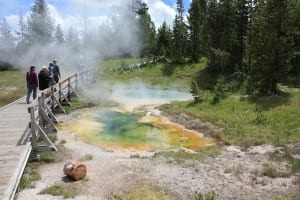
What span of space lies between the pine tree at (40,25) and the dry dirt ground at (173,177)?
70229mm

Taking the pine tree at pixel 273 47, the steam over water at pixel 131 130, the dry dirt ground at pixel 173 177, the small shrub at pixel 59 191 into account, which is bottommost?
the steam over water at pixel 131 130

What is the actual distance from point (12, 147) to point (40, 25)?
73.7m

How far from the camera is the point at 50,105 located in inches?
891

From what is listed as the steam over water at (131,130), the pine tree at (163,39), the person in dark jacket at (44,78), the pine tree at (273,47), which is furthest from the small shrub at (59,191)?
the pine tree at (163,39)

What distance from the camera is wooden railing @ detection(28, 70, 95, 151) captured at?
14587mm

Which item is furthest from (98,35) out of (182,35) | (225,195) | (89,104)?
(225,195)

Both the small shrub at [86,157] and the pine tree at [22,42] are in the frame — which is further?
the pine tree at [22,42]

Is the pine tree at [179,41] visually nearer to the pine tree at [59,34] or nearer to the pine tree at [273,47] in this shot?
the pine tree at [273,47]

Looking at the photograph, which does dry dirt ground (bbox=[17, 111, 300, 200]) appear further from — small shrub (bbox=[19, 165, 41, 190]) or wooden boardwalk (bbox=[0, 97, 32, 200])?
wooden boardwalk (bbox=[0, 97, 32, 200])

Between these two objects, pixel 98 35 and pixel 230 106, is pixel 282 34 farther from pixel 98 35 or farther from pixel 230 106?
pixel 98 35

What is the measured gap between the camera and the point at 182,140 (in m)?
18.8

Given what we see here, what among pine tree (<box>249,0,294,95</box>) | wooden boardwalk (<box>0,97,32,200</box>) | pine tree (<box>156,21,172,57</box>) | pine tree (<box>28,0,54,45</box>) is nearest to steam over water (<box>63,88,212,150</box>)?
wooden boardwalk (<box>0,97,32,200</box>)

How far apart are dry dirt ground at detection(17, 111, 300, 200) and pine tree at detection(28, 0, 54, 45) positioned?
70.2 meters

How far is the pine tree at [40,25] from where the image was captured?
267 feet
